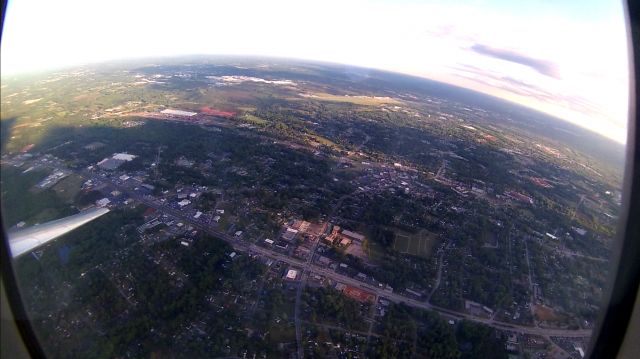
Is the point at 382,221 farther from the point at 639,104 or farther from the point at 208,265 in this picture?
the point at 639,104

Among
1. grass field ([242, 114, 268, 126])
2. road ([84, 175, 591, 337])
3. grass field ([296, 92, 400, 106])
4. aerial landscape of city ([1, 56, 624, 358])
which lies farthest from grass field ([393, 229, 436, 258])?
grass field ([296, 92, 400, 106])

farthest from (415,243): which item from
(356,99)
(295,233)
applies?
(356,99)

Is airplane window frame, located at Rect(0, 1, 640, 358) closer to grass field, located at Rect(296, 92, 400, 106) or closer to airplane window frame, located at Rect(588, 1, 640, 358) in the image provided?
airplane window frame, located at Rect(588, 1, 640, 358)

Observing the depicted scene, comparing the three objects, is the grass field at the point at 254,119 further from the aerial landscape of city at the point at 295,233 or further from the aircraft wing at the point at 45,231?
the aircraft wing at the point at 45,231

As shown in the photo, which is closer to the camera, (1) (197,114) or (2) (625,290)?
(2) (625,290)

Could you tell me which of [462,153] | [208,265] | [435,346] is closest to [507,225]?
[435,346]

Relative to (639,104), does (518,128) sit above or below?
below

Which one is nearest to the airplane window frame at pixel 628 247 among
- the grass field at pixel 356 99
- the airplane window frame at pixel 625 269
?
the airplane window frame at pixel 625 269
